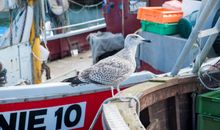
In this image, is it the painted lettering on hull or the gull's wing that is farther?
the painted lettering on hull

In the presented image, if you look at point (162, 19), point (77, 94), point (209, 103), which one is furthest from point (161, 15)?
point (209, 103)

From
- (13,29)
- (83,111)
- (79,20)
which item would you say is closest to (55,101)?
(83,111)

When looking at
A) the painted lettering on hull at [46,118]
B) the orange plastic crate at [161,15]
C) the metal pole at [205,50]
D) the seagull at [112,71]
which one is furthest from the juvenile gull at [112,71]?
the orange plastic crate at [161,15]

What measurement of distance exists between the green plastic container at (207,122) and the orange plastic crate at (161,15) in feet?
7.40

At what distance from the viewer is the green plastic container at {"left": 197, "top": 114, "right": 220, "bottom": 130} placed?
4055 millimetres

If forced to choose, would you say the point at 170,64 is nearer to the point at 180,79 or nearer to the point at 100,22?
the point at 180,79

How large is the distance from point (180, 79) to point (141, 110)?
605 millimetres

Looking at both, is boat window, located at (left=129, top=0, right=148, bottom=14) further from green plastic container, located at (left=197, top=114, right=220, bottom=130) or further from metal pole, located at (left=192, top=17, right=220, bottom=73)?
green plastic container, located at (left=197, top=114, right=220, bottom=130)

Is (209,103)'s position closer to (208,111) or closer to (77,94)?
(208,111)

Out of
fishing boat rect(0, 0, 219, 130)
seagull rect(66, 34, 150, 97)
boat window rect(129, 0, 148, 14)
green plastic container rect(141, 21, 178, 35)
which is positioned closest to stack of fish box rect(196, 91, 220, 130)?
fishing boat rect(0, 0, 219, 130)

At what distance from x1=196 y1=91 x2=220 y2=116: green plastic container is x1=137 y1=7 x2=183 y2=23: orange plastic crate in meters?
2.16

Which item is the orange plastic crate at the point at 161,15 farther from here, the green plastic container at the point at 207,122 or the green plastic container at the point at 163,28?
the green plastic container at the point at 207,122

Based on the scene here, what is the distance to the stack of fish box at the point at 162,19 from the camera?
6.17 metres

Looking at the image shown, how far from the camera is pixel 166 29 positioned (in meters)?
6.20
